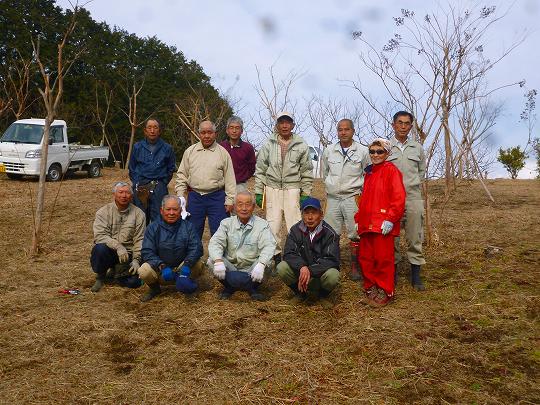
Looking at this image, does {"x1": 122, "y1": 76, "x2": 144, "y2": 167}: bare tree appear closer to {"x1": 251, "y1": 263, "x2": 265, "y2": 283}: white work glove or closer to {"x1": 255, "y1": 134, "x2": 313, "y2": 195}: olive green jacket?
{"x1": 255, "y1": 134, "x2": 313, "y2": 195}: olive green jacket

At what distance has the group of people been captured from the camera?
4.20m

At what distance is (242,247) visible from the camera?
4.46m

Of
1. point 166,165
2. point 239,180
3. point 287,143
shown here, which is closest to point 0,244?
point 166,165

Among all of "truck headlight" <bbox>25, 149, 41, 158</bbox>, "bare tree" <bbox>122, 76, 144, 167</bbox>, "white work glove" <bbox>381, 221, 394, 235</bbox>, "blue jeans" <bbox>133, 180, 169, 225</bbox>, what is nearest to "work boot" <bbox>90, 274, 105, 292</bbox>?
"blue jeans" <bbox>133, 180, 169, 225</bbox>

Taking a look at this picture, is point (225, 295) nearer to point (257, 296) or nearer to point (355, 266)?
point (257, 296)

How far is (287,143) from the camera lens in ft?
16.4

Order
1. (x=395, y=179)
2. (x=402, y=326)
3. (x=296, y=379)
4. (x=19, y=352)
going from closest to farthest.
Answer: (x=296, y=379)
(x=19, y=352)
(x=402, y=326)
(x=395, y=179)

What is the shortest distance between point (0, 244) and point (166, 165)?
9.67ft

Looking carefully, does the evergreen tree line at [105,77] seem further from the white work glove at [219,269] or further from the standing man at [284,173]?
the white work glove at [219,269]

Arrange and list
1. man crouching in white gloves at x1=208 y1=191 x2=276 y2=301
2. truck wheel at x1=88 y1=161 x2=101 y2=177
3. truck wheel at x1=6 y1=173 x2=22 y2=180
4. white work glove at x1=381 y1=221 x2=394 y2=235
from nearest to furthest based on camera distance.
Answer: white work glove at x1=381 y1=221 x2=394 y2=235, man crouching in white gloves at x1=208 y1=191 x2=276 y2=301, truck wheel at x1=6 y1=173 x2=22 y2=180, truck wheel at x1=88 y1=161 x2=101 y2=177

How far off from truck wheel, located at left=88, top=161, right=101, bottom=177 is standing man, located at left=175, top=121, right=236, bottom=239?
457 inches

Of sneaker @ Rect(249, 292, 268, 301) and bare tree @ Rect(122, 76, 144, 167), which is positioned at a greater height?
bare tree @ Rect(122, 76, 144, 167)

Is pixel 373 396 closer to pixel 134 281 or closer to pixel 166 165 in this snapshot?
pixel 134 281

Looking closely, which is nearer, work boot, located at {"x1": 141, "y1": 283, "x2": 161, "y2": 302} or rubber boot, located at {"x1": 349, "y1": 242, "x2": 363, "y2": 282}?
work boot, located at {"x1": 141, "y1": 283, "x2": 161, "y2": 302}
